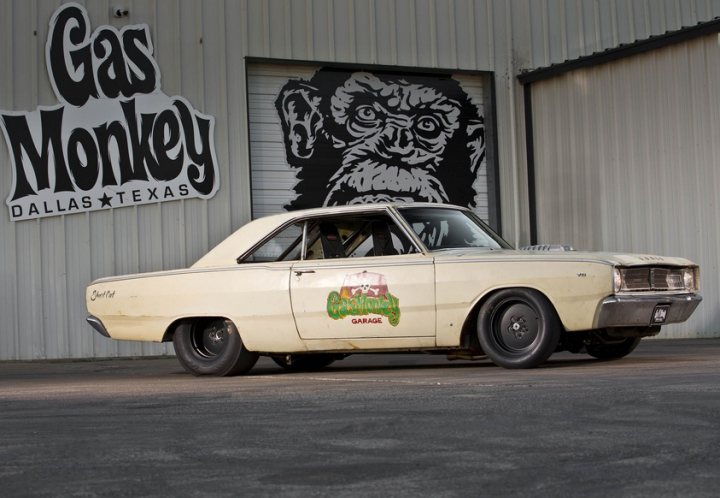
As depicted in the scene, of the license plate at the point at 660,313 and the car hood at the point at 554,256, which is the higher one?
the car hood at the point at 554,256

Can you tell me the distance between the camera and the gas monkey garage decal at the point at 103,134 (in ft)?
52.3

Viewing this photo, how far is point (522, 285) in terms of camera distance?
9.17 metres

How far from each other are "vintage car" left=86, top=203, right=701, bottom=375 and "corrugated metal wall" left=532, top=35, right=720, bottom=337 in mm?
6720

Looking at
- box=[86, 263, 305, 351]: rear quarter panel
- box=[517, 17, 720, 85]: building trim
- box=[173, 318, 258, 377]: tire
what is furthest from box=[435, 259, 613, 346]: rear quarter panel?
box=[517, 17, 720, 85]: building trim

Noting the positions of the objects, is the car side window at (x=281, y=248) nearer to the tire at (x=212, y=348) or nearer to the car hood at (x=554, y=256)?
the tire at (x=212, y=348)

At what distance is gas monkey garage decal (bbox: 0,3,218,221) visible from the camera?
15.9m

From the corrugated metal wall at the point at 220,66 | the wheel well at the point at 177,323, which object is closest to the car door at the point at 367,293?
the wheel well at the point at 177,323

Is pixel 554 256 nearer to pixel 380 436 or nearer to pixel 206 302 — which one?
pixel 206 302

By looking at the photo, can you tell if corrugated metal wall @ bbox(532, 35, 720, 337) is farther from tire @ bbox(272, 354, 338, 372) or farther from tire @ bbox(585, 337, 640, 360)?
tire @ bbox(272, 354, 338, 372)

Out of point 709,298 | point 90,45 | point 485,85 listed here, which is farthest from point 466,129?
point 90,45

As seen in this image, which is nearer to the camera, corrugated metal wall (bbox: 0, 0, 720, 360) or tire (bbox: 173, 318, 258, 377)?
tire (bbox: 173, 318, 258, 377)

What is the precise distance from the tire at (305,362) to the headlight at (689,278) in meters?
2.97

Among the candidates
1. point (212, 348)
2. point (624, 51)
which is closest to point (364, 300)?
point (212, 348)

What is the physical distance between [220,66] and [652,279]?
29.7 ft
